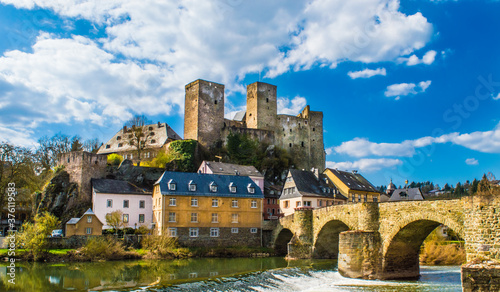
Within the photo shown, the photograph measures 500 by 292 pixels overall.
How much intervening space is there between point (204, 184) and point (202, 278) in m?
20.6

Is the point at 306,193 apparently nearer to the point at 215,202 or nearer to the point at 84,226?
the point at 215,202

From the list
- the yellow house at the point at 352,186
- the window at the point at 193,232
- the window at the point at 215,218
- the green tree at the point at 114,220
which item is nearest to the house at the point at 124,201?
the green tree at the point at 114,220

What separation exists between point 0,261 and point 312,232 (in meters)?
25.0

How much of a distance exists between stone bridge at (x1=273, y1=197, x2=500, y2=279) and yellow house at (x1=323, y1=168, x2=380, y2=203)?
64.3ft

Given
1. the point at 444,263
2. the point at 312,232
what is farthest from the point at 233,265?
the point at 444,263

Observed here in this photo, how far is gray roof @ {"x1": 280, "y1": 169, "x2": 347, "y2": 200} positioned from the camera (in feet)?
166

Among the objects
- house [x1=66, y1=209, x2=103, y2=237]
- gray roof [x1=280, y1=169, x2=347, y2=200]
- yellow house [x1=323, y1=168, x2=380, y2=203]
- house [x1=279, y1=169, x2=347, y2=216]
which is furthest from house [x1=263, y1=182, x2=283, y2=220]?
house [x1=66, y1=209, x2=103, y2=237]

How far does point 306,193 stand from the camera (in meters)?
50.0

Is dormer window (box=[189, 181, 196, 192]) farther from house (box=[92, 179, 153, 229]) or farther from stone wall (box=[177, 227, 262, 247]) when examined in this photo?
house (box=[92, 179, 153, 229])

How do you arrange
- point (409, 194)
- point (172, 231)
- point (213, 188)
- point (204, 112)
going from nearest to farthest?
point (172, 231) → point (213, 188) → point (409, 194) → point (204, 112)

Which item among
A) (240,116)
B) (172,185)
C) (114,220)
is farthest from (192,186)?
(240,116)

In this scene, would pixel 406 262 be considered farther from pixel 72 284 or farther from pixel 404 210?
pixel 72 284

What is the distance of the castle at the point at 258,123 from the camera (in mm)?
74688

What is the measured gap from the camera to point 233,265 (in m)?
35.3
